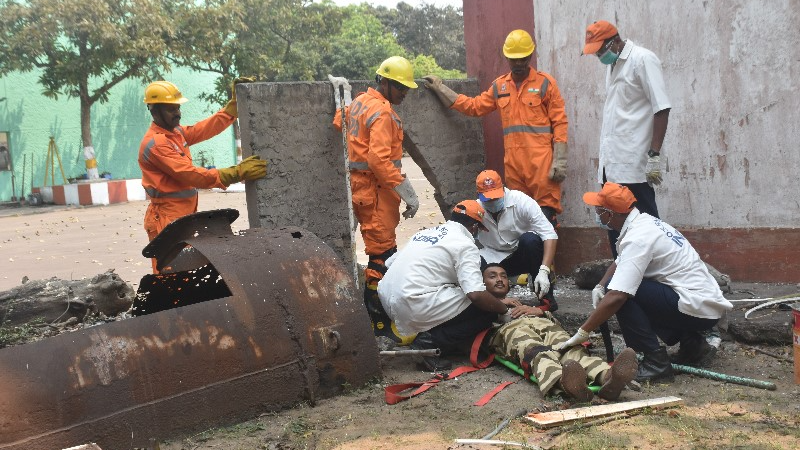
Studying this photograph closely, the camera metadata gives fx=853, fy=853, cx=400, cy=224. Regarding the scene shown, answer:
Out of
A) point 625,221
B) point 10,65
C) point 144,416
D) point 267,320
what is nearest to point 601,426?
point 625,221

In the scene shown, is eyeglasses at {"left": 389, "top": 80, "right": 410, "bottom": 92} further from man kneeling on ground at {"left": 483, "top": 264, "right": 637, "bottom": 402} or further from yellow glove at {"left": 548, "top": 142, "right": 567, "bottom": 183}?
man kneeling on ground at {"left": 483, "top": 264, "right": 637, "bottom": 402}

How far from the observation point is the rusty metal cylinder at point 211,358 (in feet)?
12.2

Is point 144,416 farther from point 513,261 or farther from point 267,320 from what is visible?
point 513,261

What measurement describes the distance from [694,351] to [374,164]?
250cm

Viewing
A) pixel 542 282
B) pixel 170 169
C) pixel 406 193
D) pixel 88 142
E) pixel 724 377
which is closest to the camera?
pixel 724 377

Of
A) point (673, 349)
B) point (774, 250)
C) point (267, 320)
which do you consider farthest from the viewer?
point (774, 250)

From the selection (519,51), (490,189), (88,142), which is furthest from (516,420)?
(88,142)

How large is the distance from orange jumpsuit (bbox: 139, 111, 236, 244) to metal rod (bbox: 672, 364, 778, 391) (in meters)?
3.25

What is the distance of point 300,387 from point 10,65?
730 inches

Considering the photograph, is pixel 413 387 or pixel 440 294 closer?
pixel 413 387

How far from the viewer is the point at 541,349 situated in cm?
471

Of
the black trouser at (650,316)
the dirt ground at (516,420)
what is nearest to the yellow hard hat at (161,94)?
the dirt ground at (516,420)

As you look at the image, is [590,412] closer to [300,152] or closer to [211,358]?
[211,358]

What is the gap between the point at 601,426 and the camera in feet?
13.1
